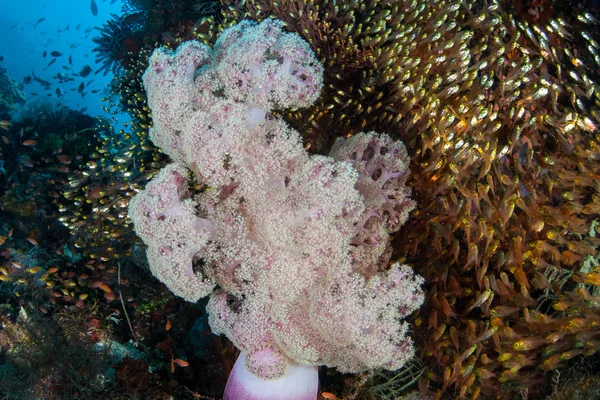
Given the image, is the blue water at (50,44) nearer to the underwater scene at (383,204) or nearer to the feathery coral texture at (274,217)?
the underwater scene at (383,204)

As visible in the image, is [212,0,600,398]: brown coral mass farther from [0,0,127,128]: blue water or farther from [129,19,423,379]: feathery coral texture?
[0,0,127,128]: blue water

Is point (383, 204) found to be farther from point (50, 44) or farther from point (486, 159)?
point (50, 44)

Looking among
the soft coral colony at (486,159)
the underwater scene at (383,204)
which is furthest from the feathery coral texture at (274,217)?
the soft coral colony at (486,159)

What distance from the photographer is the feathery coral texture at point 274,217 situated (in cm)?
311

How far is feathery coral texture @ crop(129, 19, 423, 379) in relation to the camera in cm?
311

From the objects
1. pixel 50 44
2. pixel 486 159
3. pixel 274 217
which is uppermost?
pixel 50 44

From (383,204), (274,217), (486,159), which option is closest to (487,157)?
(486,159)

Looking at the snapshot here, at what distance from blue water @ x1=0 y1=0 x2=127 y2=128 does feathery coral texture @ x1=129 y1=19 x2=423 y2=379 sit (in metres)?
35.3

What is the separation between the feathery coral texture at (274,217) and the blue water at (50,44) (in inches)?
1391

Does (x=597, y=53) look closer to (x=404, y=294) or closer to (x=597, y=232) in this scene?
(x=597, y=232)

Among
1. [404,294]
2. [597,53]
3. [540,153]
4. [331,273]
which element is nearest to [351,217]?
[331,273]

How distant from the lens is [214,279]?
3.52 metres

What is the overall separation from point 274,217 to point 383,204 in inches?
38.6

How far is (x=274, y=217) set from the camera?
124 inches
